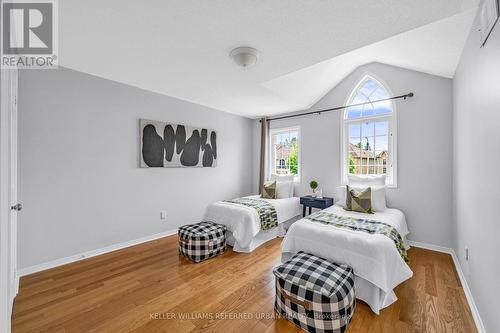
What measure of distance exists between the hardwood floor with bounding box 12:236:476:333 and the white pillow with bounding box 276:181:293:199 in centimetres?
156

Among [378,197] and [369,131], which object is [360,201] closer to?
[378,197]

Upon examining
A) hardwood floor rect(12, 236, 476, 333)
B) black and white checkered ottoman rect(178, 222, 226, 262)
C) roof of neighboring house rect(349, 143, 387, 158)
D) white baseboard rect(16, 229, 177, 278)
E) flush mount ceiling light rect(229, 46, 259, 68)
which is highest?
flush mount ceiling light rect(229, 46, 259, 68)

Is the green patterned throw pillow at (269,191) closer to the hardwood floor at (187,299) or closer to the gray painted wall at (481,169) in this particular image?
the hardwood floor at (187,299)

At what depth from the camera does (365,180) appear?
11.3 feet

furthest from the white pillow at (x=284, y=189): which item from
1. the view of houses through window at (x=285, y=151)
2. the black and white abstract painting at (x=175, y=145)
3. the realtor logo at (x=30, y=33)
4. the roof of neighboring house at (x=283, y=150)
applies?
the realtor logo at (x=30, y=33)

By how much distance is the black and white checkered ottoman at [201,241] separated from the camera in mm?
2754

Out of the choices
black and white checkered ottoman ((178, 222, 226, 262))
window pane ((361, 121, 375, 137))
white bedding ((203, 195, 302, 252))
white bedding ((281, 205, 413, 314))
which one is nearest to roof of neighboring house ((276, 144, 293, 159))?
window pane ((361, 121, 375, 137))

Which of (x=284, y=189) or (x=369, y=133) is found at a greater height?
(x=369, y=133)

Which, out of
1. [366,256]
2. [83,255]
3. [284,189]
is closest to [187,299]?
[366,256]

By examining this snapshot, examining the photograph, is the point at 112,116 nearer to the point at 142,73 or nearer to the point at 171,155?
the point at 142,73

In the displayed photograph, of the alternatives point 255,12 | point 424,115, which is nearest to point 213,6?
point 255,12

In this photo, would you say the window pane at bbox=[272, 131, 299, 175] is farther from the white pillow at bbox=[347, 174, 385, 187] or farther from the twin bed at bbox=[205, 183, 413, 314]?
the twin bed at bbox=[205, 183, 413, 314]

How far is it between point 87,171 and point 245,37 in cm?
256

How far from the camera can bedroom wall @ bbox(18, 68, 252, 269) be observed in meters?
2.46
